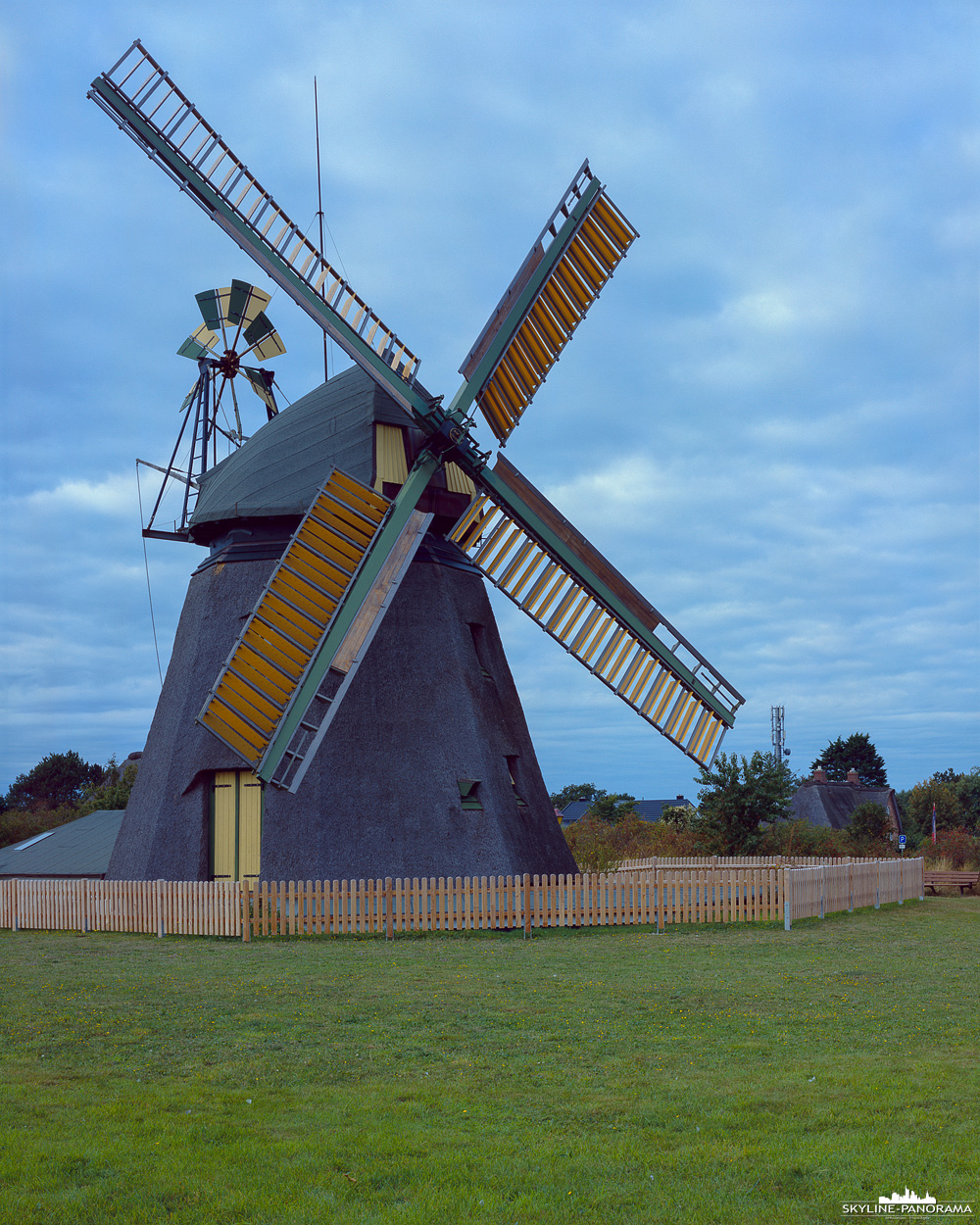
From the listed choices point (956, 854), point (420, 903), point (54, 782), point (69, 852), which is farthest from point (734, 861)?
point (54, 782)

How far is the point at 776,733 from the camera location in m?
60.5

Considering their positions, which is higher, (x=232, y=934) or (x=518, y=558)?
(x=518, y=558)

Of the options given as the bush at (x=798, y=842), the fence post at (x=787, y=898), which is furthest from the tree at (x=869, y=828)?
the fence post at (x=787, y=898)

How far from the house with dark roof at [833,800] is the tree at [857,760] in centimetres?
1637

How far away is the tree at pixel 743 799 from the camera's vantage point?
27.6 meters

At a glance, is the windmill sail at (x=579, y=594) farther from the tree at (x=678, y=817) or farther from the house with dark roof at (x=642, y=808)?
the house with dark roof at (x=642, y=808)

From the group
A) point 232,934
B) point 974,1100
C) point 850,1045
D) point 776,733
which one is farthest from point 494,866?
point 776,733

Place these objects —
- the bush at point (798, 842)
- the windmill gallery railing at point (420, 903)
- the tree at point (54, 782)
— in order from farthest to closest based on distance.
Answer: the tree at point (54, 782) → the bush at point (798, 842) → the windmill gallery railing at point (420, 903)

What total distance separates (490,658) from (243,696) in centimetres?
516

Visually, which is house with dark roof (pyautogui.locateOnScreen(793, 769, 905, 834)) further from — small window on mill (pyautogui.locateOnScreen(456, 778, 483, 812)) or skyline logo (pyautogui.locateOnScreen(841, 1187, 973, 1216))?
skyline logo (pyautogui.locateOnScreen(841, 1187, 973, 1216))

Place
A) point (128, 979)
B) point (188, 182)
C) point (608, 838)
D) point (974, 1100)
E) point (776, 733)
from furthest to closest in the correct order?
point (776, 733) < point (608, 838) < point (188, 182) < point (128, 979) < point (974, 1100)

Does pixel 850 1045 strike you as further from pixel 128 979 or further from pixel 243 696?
pixel 243 696

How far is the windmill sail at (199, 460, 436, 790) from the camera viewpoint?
1374cm

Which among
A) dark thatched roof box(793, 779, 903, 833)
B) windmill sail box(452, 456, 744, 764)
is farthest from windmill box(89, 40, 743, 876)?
dark thatched roof box(793, 779, 903, 833)
